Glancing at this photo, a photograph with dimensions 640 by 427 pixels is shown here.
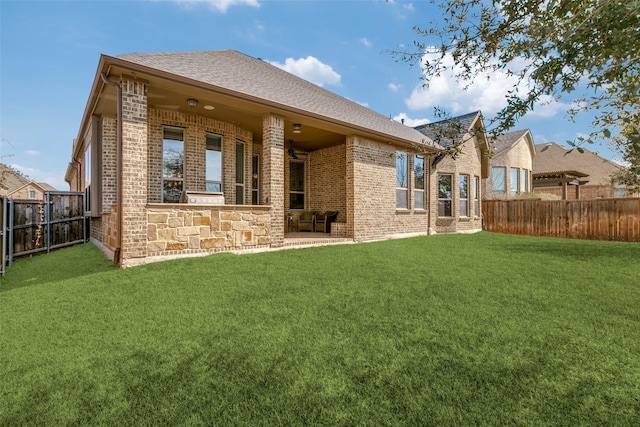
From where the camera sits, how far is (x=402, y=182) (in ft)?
38.5

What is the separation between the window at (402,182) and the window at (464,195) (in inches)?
153

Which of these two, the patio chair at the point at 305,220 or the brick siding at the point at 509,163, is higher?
the brick siding at the point at 509,163

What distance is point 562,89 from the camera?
292 centimetres

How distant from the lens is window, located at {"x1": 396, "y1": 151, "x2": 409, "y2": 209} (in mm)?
11539

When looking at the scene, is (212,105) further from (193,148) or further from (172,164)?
(172,164)

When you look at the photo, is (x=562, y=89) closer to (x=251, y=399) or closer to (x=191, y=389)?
(x=251, y=399)

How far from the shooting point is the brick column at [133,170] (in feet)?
18.9

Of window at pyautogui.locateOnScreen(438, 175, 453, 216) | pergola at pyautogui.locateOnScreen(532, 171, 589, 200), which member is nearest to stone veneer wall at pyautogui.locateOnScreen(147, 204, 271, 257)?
window at pyautogui.locateOnScreen(438, 175, 453, 216)

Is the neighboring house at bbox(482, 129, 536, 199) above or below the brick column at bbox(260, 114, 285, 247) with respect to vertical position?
above

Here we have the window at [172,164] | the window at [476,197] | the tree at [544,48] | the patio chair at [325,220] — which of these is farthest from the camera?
the window at [476,197]

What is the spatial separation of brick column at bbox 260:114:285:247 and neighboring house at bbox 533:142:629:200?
22520 mm

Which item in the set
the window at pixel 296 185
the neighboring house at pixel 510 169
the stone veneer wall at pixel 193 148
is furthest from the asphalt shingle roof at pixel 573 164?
the stone veneer wall at pixel 193 148

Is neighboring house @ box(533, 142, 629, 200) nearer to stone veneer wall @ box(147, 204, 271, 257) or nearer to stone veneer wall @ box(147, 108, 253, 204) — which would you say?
stone veneer wall @ box(147, 108, 253, 204)

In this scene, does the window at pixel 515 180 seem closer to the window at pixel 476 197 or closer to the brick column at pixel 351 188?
the window at pixel 476 197
